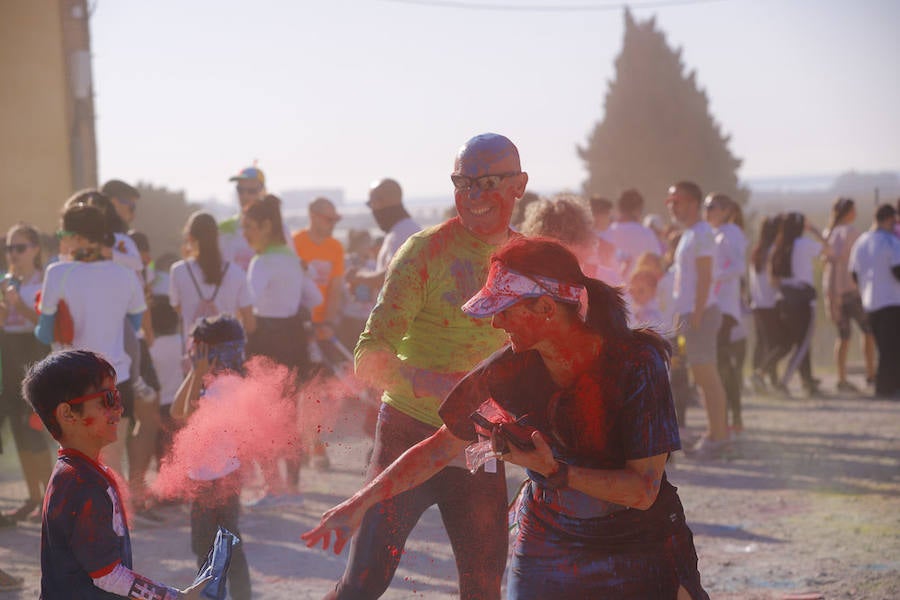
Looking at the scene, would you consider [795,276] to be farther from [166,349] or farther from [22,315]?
[22,315]

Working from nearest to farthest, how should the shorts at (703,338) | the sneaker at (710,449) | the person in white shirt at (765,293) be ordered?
the shorts at (703,338) < the sneaker at (710,449) < the person in white shirt at (765,293)

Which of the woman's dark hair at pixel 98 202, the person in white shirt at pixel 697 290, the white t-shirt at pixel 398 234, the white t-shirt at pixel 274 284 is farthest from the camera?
the person in white shirt at pixel 697 290

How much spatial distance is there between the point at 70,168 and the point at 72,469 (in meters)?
12.4

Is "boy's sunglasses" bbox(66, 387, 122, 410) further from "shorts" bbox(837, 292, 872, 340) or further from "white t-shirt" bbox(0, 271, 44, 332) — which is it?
"shorts" bbox(837, 292, 872, 340)

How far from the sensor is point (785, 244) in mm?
12695

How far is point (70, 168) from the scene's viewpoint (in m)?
14.9

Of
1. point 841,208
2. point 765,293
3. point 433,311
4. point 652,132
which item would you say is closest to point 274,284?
point 433,311

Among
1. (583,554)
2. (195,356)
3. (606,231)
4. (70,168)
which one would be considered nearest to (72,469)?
(583,554)

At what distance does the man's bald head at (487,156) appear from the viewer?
13.5 ft

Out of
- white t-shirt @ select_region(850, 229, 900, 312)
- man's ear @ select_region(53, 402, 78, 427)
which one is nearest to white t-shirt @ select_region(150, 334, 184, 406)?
man's ear @ select_region(53, 402, 78, 427)

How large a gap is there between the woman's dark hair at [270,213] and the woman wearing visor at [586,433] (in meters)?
5.02

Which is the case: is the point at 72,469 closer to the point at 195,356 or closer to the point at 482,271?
the point at 482,271

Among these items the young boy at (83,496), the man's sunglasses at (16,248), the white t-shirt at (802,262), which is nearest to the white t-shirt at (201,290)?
the man's sunglasses at (16,248)

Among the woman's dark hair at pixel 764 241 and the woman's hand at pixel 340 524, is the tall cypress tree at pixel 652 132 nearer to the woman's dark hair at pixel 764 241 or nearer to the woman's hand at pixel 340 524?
the woman's dark hair at pixel 764 241
